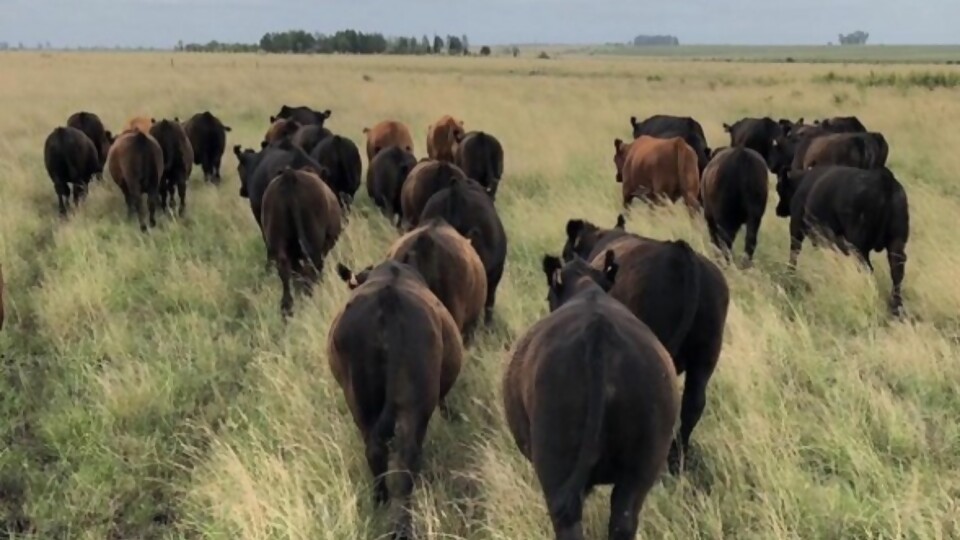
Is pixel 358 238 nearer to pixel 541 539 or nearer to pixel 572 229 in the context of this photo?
pixel 572 229

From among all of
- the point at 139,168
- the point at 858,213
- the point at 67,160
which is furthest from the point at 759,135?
the point at 67,160

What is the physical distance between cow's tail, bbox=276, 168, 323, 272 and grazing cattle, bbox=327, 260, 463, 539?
3.61m

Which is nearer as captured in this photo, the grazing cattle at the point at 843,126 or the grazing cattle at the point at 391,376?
the grazing cattle at the point at 391,376

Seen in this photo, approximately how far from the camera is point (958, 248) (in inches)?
343

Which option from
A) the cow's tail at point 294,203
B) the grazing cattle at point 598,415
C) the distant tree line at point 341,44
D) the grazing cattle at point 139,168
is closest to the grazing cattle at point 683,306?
the grazing cattle at point 598,415

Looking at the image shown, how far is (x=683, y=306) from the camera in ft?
14.9

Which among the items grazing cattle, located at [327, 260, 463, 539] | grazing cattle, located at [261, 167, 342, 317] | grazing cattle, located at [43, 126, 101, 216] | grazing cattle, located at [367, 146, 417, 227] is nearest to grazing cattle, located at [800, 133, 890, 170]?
grazing cattle, located at [367, 146, 417, 227]

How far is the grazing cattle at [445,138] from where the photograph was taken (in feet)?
46.8

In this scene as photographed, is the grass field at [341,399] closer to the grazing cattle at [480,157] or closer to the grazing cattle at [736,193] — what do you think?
the grazing cattle at [736,193]

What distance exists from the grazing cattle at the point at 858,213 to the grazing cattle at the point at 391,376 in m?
5.01

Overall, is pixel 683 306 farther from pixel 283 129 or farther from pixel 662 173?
pixel 283 129

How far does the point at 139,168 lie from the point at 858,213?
28.0 ft

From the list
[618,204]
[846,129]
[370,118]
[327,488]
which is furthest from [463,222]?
[370,118]

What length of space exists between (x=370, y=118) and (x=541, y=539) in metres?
19.7
